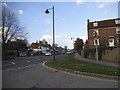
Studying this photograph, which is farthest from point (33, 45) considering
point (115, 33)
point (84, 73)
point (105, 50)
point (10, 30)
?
point (84, 73)

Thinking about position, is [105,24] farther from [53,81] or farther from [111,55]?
[53,81]

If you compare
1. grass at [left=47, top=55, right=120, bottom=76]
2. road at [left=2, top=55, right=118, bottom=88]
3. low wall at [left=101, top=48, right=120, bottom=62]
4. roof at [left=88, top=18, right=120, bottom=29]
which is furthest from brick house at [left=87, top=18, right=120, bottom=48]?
road at [left=2, top=55, right=118, bottom=88]

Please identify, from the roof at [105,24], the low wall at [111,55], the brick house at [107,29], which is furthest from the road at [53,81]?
the roof at [105,24]

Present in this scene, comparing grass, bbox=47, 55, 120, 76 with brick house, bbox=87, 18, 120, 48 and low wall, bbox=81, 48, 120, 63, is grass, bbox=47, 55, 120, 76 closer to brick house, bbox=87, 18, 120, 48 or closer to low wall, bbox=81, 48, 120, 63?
low wall, bbox=81, 48, 120, 63

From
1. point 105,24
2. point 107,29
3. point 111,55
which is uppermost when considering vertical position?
point 105,24

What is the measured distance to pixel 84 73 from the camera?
9930 millimetres

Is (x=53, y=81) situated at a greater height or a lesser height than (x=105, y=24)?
lesser

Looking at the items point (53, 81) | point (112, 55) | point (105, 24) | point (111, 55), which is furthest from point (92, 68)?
point (105, 24)

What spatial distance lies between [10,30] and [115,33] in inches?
1224

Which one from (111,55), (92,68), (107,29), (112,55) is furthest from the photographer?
(107,29)

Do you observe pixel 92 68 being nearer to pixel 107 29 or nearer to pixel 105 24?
pixel 107 29

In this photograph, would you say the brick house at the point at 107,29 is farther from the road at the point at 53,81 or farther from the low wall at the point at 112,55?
the road at the point at 53,81

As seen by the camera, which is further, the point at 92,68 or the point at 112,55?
the point at 112,55

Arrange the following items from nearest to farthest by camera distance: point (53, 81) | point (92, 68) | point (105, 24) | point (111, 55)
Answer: point (53, 81) → point (92, 68) → point (111, 55) → point (105, 24)
